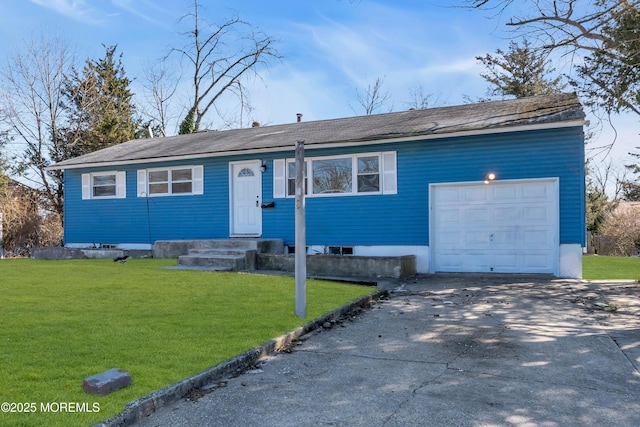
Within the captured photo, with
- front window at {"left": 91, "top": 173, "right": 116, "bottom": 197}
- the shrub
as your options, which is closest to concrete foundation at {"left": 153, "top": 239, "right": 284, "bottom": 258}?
front window at {"left": 91, "top": 173, "right": 116, "bottom": 197}

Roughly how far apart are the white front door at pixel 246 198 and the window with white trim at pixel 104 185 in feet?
14.5

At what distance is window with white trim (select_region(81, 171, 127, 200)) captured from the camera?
1583cm

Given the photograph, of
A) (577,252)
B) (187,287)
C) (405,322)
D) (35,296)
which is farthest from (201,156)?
(577,252)

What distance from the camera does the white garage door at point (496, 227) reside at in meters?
10.9

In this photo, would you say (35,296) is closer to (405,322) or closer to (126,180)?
(405,322)

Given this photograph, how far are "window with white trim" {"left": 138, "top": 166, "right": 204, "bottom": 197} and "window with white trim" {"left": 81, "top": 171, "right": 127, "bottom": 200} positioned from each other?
0.84 meters

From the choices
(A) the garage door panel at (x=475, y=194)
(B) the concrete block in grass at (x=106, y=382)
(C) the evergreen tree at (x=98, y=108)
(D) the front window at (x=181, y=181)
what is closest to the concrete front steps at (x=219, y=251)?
(D) the front window at (x=181, y=181)

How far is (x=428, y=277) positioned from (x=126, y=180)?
35.7ft

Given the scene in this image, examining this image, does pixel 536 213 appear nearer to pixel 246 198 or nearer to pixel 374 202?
pixel 374 202

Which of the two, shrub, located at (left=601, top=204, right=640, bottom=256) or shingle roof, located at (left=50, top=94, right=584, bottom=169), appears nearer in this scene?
shingle roof, located at (left=50, top=94, right=584, bottom=169)

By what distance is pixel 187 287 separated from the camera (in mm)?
8375

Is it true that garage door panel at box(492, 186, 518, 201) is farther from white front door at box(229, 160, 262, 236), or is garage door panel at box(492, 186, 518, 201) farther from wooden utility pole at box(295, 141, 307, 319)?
wooden utility pole at box(295, 141, 307, 319)

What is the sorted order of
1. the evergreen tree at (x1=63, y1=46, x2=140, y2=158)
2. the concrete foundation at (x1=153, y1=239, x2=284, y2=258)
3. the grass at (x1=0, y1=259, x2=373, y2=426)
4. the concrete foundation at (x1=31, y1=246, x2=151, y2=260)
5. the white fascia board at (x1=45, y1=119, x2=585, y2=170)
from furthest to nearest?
the evergreen tree at (x1=63, y1=46, x2=140, y2=158) → the concrete foundation at (x1=31, y1=246, x2=151, y2=260) → the concrete foundation at (x1=153, y1=239, x2=284, y2=258) → the white fascia board at (x1=45, y1=119, x2=585, y2=170) → the grass at (x1=0, y1=259, x2=373, y2=426)

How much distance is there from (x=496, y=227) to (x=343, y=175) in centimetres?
433
